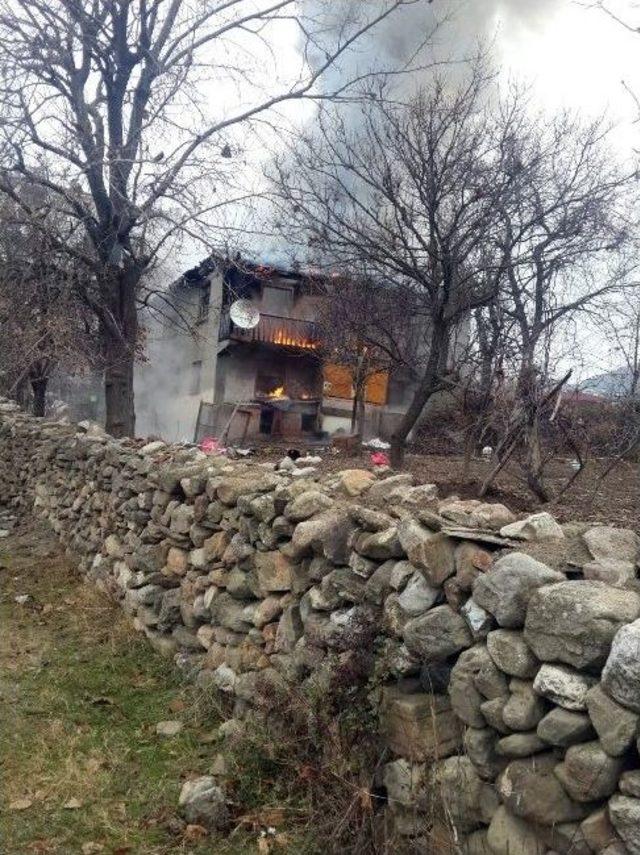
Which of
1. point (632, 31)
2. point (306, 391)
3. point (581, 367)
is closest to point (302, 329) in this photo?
point (306, 391)

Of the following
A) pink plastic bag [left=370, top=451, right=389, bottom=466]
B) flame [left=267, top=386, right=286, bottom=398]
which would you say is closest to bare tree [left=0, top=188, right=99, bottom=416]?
pink plastic bag [left=370, top=451, right=389, bottom=466]

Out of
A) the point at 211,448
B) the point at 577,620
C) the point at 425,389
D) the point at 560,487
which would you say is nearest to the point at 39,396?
→ the point at 211,448

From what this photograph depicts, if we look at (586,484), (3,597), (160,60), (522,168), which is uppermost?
(160,60)

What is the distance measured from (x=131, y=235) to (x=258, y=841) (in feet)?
33.9

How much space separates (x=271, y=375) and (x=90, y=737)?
1981cm

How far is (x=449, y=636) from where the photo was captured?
2662 mm

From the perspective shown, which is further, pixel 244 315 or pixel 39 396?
pixel 244 315

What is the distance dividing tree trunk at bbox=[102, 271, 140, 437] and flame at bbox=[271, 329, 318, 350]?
10.2 metres

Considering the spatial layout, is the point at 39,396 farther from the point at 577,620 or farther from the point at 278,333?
the point at 577,620

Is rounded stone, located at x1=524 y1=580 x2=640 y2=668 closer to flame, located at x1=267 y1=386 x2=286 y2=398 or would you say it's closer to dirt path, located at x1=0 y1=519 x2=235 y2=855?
dirt path, located at x1=0 y1=519 x2=235 y2=855

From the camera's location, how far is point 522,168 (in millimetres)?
9836

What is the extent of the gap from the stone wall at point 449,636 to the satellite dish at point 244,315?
15.6m

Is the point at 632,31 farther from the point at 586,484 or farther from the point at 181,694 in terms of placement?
the point at 586,484

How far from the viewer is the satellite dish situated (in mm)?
20172
